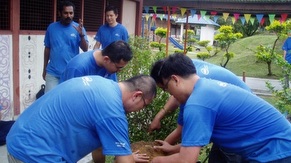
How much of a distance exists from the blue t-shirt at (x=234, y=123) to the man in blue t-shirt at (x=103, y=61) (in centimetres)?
114

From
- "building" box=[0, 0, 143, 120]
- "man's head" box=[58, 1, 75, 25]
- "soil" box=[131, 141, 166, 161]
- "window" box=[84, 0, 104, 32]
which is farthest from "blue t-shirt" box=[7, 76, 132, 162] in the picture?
"window" box=[84, 0, 104, 32]

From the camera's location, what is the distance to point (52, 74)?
4867mm

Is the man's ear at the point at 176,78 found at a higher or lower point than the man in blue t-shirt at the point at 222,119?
higher

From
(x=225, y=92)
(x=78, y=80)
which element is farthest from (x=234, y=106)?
(x=78, y=80)

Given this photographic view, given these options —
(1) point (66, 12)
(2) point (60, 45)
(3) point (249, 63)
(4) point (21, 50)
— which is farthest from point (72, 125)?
(3) point (249, 63)

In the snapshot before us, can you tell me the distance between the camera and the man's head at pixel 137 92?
228 centimetres

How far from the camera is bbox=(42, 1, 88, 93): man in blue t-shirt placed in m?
4.86

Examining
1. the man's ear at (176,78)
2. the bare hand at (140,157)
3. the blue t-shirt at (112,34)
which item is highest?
the blue t-shirt at (112,34)

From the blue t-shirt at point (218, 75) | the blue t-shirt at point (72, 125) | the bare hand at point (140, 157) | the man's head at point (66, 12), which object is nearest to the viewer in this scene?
the blue t-shirt at point (72, 125)

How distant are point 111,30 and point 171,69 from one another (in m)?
3.79

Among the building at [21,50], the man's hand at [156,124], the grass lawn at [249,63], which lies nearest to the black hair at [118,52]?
the man's hand at [156,124]

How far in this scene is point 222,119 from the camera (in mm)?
2209

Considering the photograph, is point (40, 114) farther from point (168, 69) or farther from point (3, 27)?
point (3, 27)

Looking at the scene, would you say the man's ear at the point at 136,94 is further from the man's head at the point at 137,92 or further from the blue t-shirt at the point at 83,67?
the blue t-shirt at the point at 83,67
